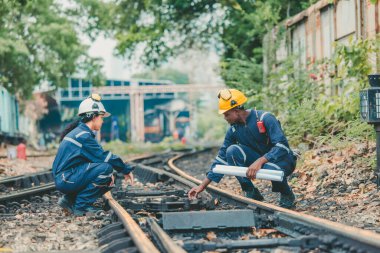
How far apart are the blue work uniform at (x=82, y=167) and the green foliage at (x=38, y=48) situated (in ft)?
63.0

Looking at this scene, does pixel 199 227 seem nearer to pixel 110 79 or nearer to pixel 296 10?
pixel 296 10

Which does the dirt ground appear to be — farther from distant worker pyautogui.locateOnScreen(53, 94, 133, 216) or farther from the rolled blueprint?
distant worker pyautogui.locateOnScreen(53, 94, 133, 216)

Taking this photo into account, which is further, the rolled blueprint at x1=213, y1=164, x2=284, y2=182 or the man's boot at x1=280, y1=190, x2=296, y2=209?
the man's boot at x1=280, y1=190, x2=296, y2=209

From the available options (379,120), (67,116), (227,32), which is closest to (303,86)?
(379,120)

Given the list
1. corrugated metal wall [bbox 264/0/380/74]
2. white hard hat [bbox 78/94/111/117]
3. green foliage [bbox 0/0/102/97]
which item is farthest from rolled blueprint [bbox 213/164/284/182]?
green foliage [bbox 0/0/102/97]

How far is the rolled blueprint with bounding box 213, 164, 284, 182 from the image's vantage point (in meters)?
6.18

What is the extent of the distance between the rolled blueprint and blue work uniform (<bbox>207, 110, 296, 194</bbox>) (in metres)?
0.22

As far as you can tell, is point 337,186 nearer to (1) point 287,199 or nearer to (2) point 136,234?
(1) point 287,199

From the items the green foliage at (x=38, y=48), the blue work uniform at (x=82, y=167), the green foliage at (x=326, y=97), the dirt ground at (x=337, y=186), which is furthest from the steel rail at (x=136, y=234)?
the green foliage at (x=38, y=48)

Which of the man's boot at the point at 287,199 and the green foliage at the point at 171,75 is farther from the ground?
the green foliage at the point at 171,75

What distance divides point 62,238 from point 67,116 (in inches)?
1717

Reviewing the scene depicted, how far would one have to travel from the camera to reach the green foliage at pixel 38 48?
26422 millimetres

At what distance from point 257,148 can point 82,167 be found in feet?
6.28

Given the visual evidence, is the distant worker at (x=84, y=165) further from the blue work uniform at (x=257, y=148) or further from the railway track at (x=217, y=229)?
the blue work uniform at (x=257, y=148)
